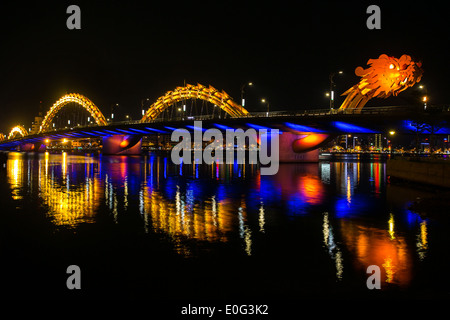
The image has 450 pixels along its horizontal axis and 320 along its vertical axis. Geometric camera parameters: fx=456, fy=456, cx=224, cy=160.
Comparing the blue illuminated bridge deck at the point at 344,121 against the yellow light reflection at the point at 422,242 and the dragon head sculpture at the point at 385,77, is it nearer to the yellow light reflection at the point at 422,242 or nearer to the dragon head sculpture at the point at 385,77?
the dragon head sculpture at the point at 385,77

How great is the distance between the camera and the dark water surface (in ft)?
28.7

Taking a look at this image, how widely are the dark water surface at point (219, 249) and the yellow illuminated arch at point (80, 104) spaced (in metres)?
117

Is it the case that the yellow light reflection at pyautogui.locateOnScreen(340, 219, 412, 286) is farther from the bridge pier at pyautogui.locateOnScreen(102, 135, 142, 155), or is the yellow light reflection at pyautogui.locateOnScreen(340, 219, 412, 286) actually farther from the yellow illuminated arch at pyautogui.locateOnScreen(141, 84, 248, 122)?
the bridge pier at pyautogui.locateOnScreen(102, 135, 142, 155)

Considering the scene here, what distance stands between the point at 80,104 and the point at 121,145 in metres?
46.7

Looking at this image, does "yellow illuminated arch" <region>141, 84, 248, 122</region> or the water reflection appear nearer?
the water reflection

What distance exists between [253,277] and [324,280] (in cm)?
143

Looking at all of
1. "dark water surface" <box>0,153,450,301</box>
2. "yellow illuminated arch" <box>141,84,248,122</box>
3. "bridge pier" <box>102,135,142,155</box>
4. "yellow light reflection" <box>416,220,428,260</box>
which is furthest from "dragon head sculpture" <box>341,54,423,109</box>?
"bridge pier" <box>102,135,142,155</box>

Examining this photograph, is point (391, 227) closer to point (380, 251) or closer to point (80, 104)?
point (380, 251)

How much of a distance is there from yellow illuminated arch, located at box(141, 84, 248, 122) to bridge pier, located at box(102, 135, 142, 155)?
7.17 metres

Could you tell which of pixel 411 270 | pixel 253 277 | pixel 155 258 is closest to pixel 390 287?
pixel 411 270

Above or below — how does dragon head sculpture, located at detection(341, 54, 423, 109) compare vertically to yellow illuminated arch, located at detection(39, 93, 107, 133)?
below

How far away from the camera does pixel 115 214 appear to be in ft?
57.8

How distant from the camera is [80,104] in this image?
517 feet

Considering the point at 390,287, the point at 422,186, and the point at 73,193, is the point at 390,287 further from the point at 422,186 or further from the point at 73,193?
the point at 422,186
